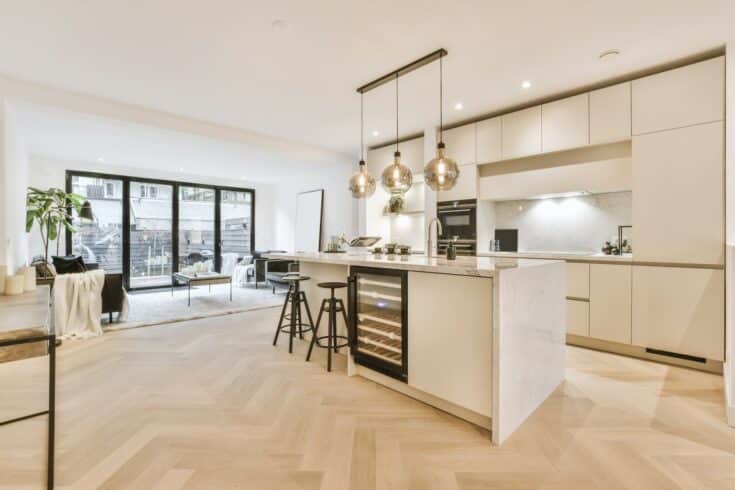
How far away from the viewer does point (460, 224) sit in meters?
4.70

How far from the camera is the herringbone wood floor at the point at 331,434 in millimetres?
1699

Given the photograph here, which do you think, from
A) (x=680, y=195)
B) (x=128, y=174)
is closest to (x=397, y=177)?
(x=680, y=195)

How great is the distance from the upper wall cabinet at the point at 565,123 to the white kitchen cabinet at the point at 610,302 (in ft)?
4.31

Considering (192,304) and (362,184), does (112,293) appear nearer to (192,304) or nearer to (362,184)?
(192,304)

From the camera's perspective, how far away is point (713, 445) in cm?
197

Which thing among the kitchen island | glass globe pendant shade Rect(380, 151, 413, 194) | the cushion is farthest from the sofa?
glass globe pendant shade Rect(380, 151, 413, 194)

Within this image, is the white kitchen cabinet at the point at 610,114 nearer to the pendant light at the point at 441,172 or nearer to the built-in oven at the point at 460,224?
the built-in oven at the point at 460,224

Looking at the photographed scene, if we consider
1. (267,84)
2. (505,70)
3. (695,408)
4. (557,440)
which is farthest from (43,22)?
(695,408)

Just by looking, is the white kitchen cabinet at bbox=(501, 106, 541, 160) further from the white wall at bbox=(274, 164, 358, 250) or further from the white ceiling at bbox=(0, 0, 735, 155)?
the white wall at bbox=(274, 164, 358, 250)

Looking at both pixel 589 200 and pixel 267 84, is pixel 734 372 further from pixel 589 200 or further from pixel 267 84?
pixel 267 84

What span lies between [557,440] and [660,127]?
9.52ft

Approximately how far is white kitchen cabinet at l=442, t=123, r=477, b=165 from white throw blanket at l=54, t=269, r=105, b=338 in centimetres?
465

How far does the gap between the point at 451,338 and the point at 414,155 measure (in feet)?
11.7

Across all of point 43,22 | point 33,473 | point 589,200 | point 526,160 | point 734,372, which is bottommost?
point 33,473
